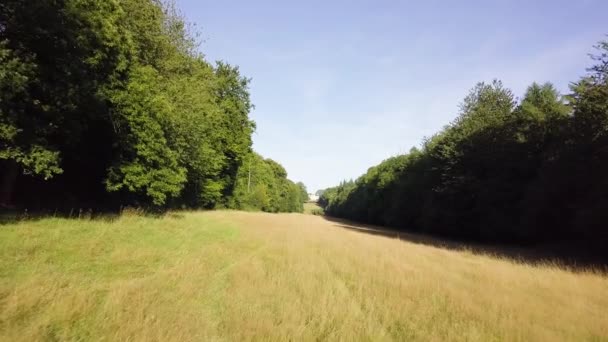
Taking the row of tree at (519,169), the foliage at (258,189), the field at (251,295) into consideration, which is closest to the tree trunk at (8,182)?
the field at (251,295)

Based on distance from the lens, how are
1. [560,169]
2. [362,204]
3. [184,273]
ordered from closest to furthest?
1. [184,273]
2. [560,169]
3. [362,204]

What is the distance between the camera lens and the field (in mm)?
5316

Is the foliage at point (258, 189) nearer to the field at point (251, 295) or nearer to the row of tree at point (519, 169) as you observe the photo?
the row of tree at point (519, 169)

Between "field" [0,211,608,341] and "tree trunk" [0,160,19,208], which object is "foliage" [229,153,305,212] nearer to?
"tree trunk" [0,160,19,208]

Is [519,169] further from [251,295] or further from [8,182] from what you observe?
[8,182]

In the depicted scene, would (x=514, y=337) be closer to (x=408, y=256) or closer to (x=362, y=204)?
(x=408, y=256)

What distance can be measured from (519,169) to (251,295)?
32.8 m

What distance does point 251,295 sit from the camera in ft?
24.6

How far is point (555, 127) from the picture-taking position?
2958 cm

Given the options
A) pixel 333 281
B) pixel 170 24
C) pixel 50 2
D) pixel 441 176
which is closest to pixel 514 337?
pixel 333 281

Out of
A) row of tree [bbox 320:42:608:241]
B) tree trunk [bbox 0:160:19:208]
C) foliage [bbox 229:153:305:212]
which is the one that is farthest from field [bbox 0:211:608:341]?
foliage [bbox 229:153:305:212]

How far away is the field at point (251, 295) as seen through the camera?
5316 mm

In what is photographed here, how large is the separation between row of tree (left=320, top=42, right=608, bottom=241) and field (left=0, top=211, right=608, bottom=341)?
14.3 metres

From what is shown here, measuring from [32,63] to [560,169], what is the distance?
31.7 metres
